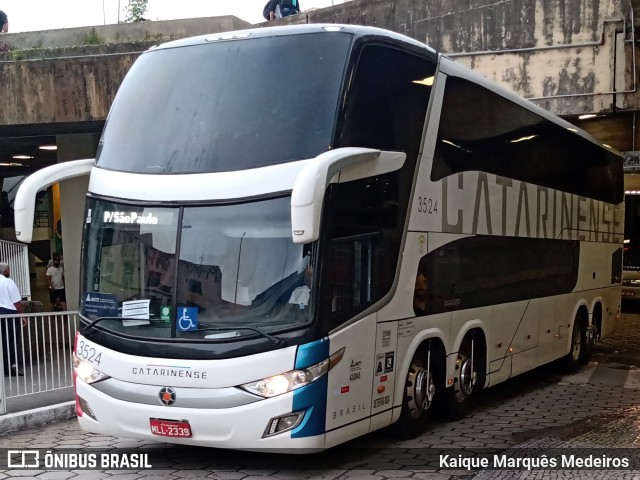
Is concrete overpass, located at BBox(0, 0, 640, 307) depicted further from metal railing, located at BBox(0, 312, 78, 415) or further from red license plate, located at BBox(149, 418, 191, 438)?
red license plate, located at BBox(149, 418, 191, 438)

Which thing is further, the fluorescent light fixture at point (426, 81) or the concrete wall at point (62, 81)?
the concrete wall at point (62, 81)

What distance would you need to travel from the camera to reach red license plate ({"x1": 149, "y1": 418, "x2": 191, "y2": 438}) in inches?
241

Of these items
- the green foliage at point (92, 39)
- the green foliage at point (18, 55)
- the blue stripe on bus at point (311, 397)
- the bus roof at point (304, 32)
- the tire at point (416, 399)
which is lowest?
the tire at point (416, 399)

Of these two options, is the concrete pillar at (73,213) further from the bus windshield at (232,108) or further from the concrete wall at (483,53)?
the bus windshield at (232,108)

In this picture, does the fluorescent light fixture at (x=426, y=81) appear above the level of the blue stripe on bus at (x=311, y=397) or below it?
above

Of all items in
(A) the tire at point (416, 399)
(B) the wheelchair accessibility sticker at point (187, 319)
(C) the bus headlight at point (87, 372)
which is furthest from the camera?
(A) the tire at point (416, 399)

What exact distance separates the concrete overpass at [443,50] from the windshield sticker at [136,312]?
27.8 ft

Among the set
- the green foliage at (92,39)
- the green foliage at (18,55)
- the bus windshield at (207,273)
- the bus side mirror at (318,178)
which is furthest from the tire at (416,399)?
the green foliage at (92,39)

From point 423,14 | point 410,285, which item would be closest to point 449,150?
point 410,285

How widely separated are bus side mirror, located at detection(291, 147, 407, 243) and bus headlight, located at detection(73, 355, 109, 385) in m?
2.39

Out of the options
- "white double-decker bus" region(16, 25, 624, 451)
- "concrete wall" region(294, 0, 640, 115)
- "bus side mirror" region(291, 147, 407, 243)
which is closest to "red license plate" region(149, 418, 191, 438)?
"white double-decker bus" region(16, 25, 624, 451)

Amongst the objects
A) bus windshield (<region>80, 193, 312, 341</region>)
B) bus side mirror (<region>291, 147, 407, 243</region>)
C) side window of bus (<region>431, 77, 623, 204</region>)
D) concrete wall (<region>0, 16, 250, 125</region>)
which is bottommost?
bus windshield (<region>80, 193, 312, 341</region>)

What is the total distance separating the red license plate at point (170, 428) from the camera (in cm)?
611

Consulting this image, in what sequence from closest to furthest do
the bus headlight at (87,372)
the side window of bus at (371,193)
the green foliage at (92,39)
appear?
the side window of bus at (371,193)
the bus headlight at (87,372)
the green foliage at (92,39)
